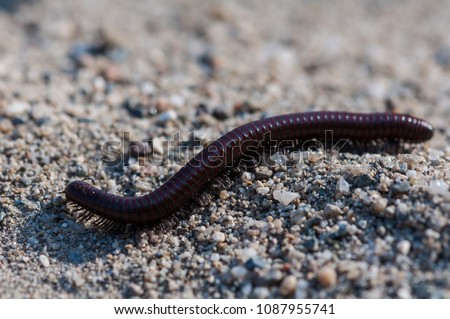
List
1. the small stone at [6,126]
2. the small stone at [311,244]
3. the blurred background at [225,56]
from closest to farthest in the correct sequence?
the small stone at [311,244] < the small stone at [6,126] < the blurred background at [225,56]

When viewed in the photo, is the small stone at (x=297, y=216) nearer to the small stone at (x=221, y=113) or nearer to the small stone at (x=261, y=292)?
the small stone at (x=261, y=292)

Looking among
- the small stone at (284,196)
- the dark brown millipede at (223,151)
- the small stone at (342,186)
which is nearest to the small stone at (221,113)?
the dark brown millipede at (223,151)

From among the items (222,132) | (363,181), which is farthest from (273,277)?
(222,132)

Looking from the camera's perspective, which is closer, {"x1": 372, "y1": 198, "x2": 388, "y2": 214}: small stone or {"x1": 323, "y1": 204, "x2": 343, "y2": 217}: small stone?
{"x1": 372, "y1": 198, "x2": 388, "y2": 214}: small stone

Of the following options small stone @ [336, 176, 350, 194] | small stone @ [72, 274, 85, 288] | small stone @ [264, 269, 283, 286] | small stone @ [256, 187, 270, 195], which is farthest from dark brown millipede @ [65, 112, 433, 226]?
small stone @ [264, 269, 283, 286]

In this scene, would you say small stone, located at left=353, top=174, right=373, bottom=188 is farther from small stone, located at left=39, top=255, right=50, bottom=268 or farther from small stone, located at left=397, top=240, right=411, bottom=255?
small stone, located at left=39, top=255, right=50, bottom=268

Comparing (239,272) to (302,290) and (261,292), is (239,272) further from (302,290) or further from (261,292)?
(302,290)
